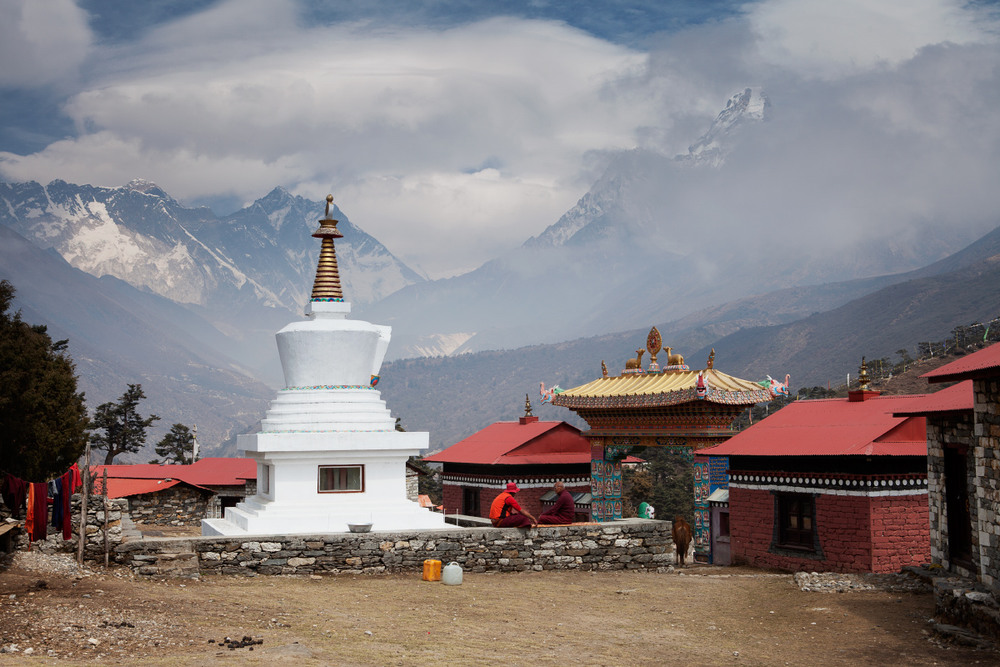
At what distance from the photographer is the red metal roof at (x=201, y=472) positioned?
2945cm

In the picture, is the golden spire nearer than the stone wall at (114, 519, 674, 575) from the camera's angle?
No

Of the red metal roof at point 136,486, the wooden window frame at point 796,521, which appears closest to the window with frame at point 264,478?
the wooden window frame at point 796,521

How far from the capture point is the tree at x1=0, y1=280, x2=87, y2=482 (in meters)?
22.9

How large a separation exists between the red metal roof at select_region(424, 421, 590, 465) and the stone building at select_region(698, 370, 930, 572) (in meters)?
6.47

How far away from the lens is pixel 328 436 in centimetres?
1630

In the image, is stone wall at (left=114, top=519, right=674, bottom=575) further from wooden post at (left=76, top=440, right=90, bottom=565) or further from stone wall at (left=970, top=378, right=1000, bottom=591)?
stone wall at (left=970, top=378, right=1000, bottom=591)

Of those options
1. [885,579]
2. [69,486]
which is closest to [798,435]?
[885,579]

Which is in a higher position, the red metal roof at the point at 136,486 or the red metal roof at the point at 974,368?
the red metal roof at the point at 974,368

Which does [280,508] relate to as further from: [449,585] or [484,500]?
[484,500]

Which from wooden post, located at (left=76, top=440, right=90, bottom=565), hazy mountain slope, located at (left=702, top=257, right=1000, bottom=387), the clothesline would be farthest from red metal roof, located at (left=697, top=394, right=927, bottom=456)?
hazy mountain slope, located at (left=702, top=257, right=1000, bottom=387)

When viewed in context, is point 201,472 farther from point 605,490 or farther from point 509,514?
point 509,514

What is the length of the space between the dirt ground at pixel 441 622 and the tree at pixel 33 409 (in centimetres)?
1155

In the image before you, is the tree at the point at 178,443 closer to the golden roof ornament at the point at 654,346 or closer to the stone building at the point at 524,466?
the stone building at the point at 524,466

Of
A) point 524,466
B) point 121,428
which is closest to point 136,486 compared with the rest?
point 524,466
